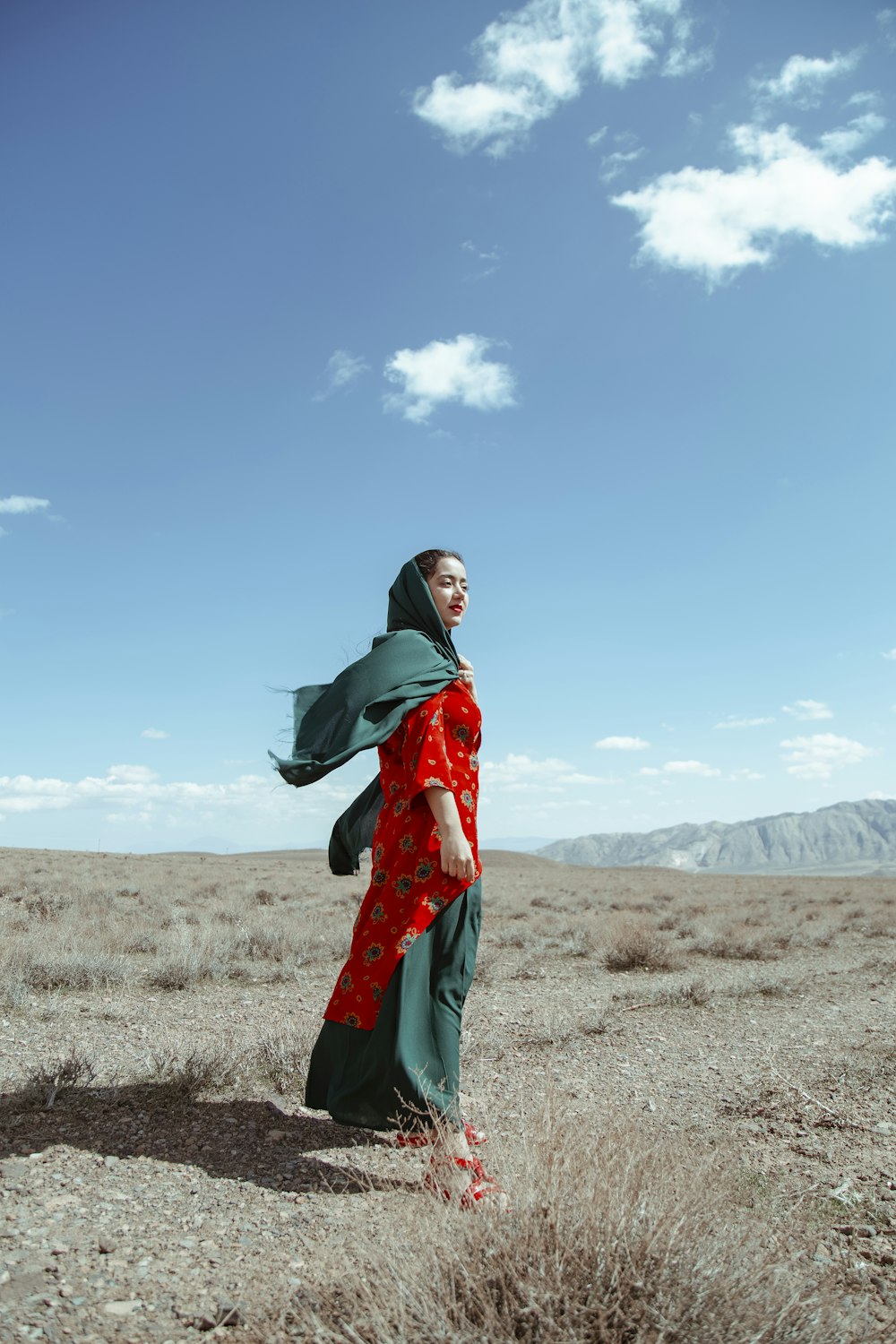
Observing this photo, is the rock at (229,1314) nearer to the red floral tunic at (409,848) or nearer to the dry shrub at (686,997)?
the red floral tunic at (409,848)

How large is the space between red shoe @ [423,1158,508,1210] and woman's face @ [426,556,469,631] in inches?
80.4

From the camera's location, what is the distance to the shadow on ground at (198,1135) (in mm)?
3336

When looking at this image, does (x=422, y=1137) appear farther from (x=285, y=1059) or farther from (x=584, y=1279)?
(x=285, y=1059)

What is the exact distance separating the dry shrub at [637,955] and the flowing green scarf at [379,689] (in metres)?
7.15

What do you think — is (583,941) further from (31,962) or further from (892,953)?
(31,962)

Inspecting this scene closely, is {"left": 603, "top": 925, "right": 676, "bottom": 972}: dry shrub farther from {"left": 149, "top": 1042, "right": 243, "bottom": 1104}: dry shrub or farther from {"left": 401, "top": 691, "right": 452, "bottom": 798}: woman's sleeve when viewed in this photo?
{"left": 401, "top": 691, "right": 452, "bottom": 798}: woman's sleeve

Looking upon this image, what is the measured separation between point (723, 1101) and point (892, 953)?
8941mm

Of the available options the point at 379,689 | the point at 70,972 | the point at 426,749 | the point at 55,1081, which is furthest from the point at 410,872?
the point at 70,972

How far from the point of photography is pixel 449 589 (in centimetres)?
378

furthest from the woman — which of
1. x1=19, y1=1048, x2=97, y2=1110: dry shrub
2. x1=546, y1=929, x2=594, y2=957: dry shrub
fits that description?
x1=546, y1=929, x2=594, y2=957: dry shrub

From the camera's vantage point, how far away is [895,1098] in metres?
4.57

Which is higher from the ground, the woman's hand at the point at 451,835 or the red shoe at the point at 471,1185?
the woman's hand at the point at 451,835

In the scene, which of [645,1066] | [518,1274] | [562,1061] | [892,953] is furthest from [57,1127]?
[892,953]

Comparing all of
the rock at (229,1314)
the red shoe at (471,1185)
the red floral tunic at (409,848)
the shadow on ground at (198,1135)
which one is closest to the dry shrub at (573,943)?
the shadow on ground at (198,1135)
